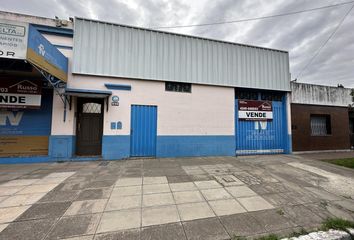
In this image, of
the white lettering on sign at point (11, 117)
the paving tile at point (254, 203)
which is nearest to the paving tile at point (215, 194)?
the paving tile at point (254, 203)

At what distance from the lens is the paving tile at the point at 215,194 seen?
12.7 feet

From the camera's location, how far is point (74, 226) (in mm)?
2750

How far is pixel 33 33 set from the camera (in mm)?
4691

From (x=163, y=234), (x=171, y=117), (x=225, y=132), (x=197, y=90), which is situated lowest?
(x=163, y=234)

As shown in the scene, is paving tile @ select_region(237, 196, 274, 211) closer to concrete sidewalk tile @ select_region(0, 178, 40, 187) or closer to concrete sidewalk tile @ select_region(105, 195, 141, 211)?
concrete sidewalk tile @ select_region(105, 195, 141, 211)

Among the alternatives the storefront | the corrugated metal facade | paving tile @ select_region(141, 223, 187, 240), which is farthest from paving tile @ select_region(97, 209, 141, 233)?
the corrugated metal facade

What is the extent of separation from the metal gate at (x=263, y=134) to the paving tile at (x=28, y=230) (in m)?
8.45

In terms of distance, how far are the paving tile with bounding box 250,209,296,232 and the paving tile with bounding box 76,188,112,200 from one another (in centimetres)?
332

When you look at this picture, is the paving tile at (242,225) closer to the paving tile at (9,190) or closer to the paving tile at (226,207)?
the paving tile at (226,207)

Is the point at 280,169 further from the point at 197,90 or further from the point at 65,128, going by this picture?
the point at 65,128

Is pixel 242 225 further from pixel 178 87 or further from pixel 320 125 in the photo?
pixel 320 125

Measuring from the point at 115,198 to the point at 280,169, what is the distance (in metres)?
6.06

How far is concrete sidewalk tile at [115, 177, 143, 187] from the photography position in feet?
15.3

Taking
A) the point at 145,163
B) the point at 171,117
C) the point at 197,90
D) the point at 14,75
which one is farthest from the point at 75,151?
the point at 197,90
